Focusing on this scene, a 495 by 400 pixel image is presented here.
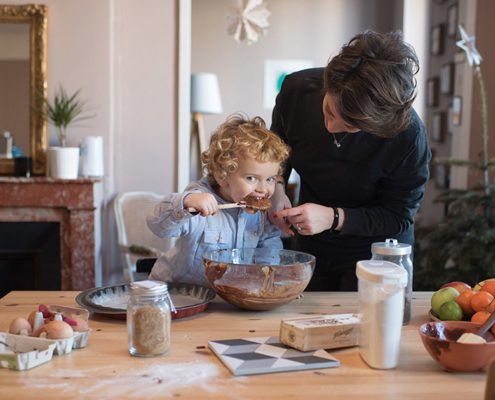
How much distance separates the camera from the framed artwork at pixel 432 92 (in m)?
5.38

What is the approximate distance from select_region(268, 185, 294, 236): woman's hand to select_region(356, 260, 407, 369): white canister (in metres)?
0.62

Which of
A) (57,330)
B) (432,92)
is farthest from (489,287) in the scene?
(432,92)

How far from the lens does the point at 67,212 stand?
3801 mm

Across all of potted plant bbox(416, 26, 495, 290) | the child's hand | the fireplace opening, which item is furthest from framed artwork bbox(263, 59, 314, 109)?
the child's hand

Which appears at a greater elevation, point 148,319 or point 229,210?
point 229,210

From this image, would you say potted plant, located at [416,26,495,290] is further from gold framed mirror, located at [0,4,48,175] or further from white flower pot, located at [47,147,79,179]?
gold framed mirror, located at [0,4,48,175]

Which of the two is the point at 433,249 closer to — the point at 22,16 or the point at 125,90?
the point at 125,90

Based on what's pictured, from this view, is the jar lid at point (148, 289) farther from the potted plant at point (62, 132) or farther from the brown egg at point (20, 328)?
the potted plant at point (62, 132)

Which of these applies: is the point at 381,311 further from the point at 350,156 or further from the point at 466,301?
the point at 350,156

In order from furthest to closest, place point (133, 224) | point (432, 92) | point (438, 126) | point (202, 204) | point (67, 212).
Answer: point (432, 92) → point (438, 126) → point (133, 224) → point (67, 212) → point (202, 204)

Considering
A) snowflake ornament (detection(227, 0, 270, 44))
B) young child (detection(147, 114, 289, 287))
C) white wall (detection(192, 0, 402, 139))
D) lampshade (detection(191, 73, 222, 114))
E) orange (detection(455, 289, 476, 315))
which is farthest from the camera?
white wall (detection(192, 0, 402, 139))

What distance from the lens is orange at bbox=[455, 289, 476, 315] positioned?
4.59 ft

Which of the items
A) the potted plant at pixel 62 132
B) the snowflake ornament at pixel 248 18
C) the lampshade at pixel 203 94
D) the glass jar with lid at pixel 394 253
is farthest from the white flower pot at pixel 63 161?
the glass jar with lid at pixel 394 253

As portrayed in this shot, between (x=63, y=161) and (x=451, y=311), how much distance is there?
276 centimetres
